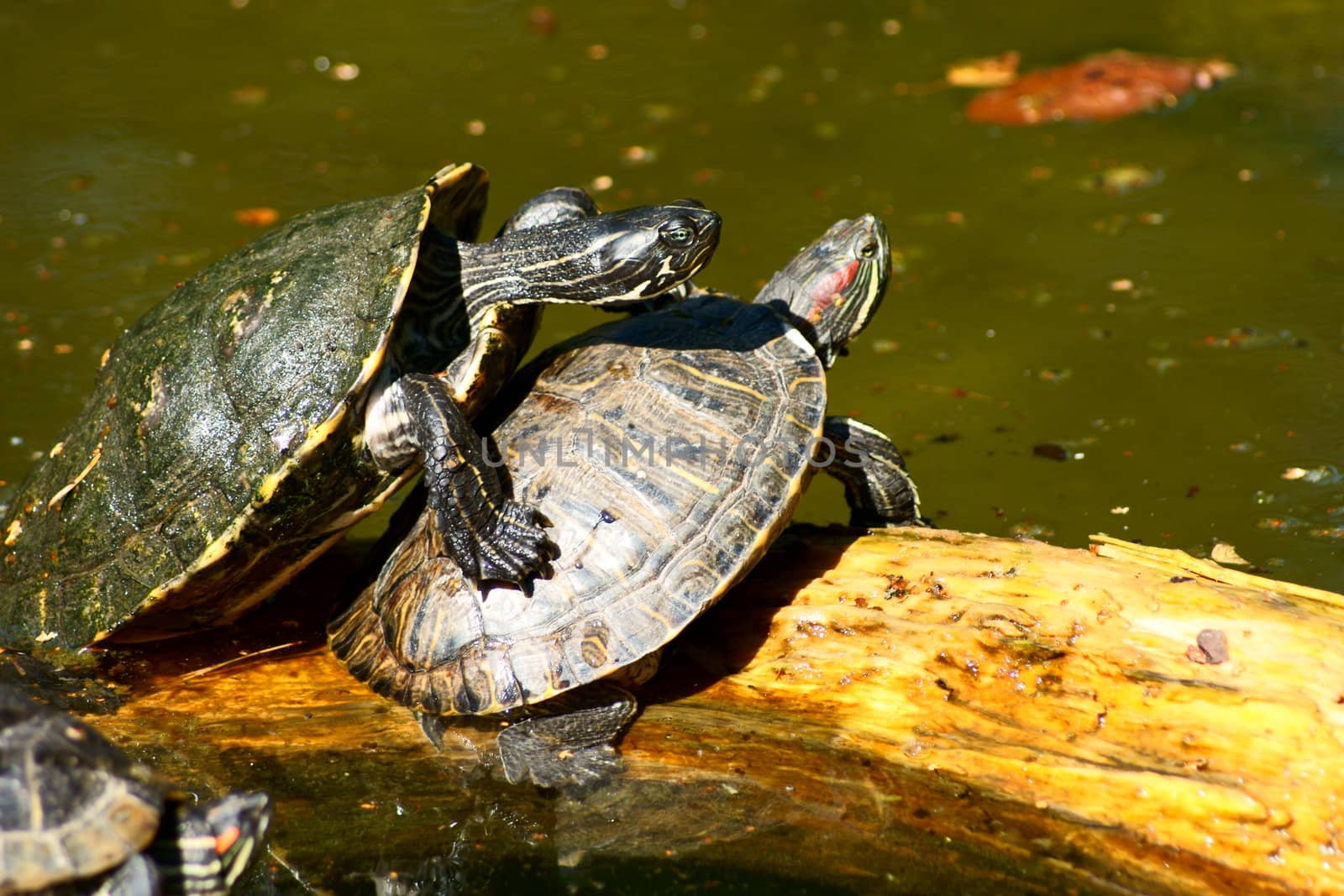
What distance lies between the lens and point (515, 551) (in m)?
3.79

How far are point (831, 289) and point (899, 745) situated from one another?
205 cm

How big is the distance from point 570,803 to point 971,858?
1293 millimetres

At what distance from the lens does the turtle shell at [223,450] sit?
3.96 meters

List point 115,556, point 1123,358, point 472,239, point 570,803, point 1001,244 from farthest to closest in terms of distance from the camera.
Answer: point 1001,244, point 1123,358, point 472,239, point 115,556, point 570,803

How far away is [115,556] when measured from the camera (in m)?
4.12

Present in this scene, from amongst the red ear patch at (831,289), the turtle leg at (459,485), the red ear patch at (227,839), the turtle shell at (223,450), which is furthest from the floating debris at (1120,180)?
the red ear patch at (227,839)

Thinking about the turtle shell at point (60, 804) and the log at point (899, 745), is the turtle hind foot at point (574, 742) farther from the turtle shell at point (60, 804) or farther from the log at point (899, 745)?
the turtle shell at point (60, 804)

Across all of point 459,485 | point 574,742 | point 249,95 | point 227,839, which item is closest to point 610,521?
point 459,485

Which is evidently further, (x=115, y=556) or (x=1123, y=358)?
(x=1123, y=358)

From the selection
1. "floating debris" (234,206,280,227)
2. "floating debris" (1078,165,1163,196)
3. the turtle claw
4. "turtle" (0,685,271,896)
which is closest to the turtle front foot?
the turtle claw

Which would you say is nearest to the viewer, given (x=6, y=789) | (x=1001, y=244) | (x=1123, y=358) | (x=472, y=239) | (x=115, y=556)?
(x=6, y=789)

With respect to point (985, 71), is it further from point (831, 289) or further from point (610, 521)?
point (610, 521)

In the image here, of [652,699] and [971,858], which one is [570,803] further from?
[971,858]

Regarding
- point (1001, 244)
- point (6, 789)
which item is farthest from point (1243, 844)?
point (1001, 244)
